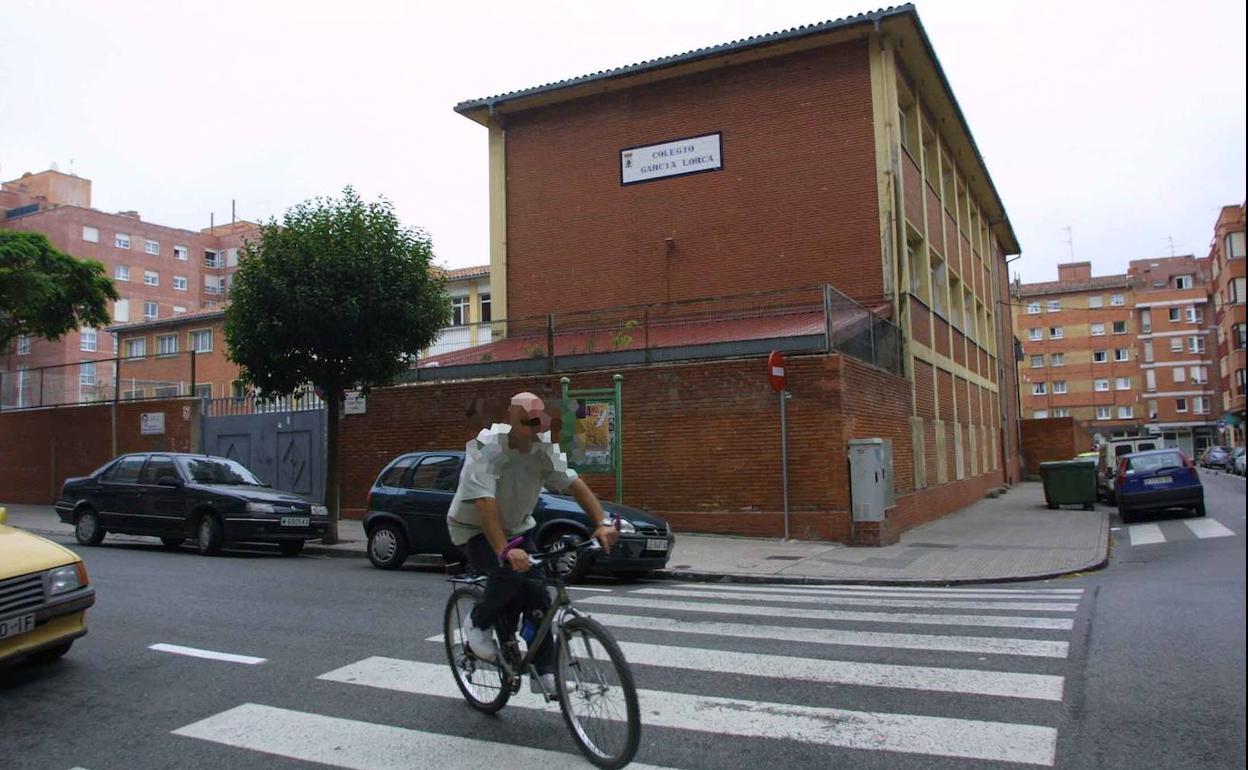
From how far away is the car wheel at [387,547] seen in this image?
1165 centimetres

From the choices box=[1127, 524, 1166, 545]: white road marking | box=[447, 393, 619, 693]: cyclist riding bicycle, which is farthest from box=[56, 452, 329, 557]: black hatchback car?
box=[1127, 524, 1166, 545]: white road marking

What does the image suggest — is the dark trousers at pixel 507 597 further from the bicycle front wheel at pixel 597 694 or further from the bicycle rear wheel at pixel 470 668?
the bicycle rear wheel at pixel 470 668

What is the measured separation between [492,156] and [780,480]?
12816mm

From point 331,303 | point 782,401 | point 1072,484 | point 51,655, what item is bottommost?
point 51,655

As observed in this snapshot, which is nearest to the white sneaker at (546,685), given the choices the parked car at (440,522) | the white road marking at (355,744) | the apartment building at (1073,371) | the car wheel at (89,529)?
the white road marking at (355,744)

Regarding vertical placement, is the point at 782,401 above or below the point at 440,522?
above

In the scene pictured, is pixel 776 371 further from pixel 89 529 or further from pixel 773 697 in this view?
pixel 89 529

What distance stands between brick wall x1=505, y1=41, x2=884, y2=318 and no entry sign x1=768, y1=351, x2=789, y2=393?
5.51 meters

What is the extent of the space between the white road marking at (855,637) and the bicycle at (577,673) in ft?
8.57

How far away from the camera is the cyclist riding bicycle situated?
429cm

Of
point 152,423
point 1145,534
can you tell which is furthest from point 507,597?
point 152,423

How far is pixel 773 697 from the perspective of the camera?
5.10 meters

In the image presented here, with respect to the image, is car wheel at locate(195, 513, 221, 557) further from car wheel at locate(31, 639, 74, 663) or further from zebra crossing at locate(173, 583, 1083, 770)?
zebra crossing at locate(173, 583, 1083, 770)

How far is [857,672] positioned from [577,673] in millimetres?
2298
